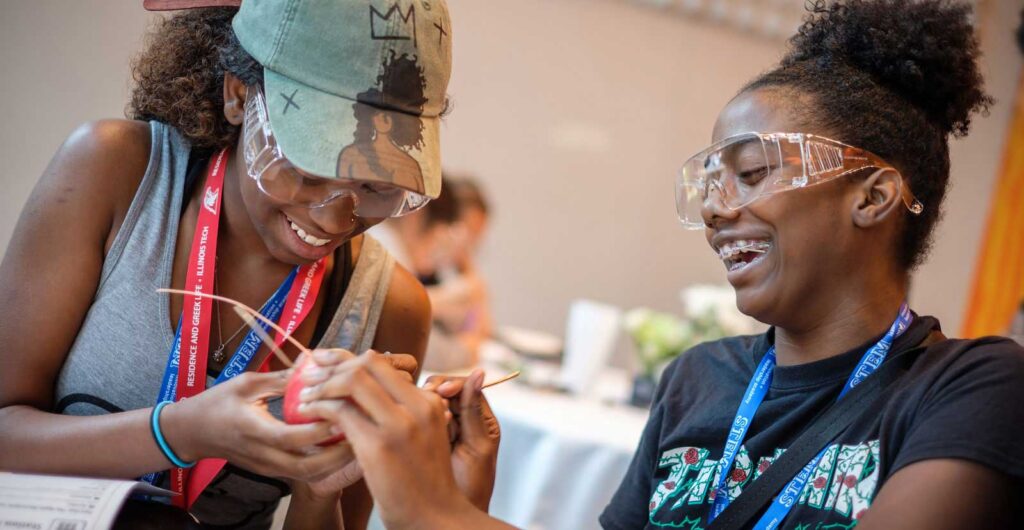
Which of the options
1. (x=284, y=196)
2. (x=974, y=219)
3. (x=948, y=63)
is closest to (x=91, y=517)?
(x=284, y=196)

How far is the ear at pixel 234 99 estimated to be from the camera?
161 cm

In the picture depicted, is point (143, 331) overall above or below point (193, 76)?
below

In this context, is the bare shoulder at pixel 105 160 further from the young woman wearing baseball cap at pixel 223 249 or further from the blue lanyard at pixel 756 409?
the blue lanyard at pixel 756 409

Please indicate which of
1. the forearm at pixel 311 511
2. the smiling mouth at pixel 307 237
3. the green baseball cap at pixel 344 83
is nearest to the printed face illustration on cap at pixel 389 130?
the green baseball cap at pixel 344 83

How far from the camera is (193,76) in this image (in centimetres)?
171

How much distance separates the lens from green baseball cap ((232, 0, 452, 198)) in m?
1.40

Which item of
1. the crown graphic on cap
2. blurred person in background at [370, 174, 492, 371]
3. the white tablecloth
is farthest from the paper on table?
blurred person in background at [370, 174, 492, 371]

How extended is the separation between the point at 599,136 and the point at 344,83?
16.1 ft

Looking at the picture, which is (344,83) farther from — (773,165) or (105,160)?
(773,165)

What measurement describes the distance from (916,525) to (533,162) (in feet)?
16.7

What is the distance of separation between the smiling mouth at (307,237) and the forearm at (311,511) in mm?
441

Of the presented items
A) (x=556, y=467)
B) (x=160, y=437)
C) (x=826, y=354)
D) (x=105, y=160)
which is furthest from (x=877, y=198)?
(x=556, y=467)

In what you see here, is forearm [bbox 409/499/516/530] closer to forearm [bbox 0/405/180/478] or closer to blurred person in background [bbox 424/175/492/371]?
forearm [bbox 0/405/180/478]

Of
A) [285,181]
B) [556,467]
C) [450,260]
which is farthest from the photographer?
[450,260]
